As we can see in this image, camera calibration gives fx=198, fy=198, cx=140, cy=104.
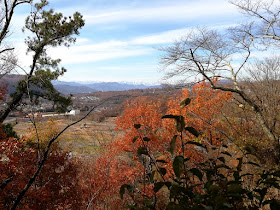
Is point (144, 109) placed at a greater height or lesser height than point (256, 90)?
lesser

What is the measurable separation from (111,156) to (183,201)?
22.9 metres

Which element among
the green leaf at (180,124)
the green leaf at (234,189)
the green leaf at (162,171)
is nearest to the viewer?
the green leaf at (234,189)

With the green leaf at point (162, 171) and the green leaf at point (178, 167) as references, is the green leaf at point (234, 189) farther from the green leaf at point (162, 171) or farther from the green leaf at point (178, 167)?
the green leaf at point (162, 171)

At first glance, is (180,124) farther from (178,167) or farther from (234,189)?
(234,189)

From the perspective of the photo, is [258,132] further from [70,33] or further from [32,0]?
[32,0]

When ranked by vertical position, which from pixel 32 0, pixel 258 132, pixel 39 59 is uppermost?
→ pixel 32 0

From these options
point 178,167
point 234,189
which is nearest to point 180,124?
point 178,167

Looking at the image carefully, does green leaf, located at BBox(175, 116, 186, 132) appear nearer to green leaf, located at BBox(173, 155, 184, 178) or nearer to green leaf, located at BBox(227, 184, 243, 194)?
green leaf, located at BBox(173, 155, 184, 178)

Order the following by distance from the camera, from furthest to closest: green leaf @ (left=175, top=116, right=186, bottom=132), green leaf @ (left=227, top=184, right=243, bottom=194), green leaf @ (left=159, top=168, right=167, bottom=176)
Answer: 1. green leaf @ (left=159, top=168, right=167, bottom=176)
2. green leaf @ (left=175, top=116, right=186, bottom=132)
3. green leaf @ (left=227, top=184, right=243, bottom=194)

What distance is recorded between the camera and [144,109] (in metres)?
26.1

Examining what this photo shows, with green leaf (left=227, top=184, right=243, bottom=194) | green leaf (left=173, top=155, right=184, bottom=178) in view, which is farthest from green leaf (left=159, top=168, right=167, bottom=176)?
green leaf (left=227, top=184, right=243, bottom=194)

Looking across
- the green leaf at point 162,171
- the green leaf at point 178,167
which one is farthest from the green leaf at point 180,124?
the green leaf at point 162,171

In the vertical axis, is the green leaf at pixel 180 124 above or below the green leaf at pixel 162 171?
above

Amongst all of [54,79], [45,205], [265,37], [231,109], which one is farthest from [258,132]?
[54,79]
